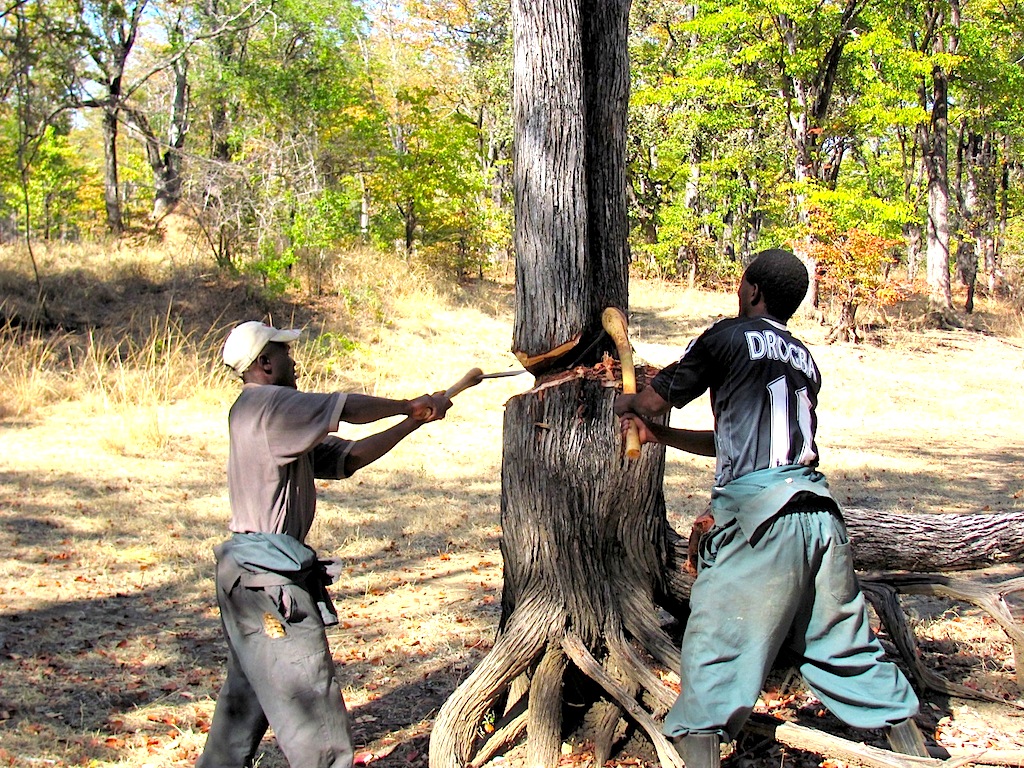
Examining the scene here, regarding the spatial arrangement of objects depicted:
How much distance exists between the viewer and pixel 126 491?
27.2ft

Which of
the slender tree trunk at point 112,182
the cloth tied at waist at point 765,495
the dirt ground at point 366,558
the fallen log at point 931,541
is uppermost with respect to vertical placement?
the slender tree trunk at point 112,182

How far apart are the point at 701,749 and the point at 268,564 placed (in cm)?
157

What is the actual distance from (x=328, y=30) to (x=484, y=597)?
1385 cm

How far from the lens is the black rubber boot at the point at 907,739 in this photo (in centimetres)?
336

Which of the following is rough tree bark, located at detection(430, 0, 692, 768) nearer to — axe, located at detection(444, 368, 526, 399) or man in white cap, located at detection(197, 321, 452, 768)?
axe, located at detection(444, 368, 526, 399)

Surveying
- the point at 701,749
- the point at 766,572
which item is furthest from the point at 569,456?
the point at 701,749

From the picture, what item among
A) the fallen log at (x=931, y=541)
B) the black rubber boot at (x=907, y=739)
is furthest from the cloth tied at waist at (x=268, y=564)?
the fallen log at (x=931, y=541)

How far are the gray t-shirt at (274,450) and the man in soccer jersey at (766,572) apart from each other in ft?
4.04

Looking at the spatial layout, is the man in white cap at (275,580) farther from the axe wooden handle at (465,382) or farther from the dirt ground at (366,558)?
the dirt ground at (366,558)

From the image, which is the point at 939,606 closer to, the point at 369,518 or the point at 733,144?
the point at 369,518

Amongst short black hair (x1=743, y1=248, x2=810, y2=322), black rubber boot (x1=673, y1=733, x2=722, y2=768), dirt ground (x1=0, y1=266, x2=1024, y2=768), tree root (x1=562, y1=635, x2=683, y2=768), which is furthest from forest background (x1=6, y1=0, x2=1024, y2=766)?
short black hair (x1=743, y1=248, x2=810, y2=322)

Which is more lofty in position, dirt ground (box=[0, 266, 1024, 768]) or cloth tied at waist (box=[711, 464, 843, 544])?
cloth tied at waist (box=[711, 464, 843, 544])

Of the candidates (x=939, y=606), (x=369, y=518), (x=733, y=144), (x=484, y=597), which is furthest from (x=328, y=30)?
(x=939, y=606)

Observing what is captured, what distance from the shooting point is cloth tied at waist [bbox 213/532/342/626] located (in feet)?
10.8
